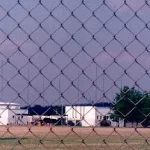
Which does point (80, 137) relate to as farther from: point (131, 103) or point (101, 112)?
point (131, 103)

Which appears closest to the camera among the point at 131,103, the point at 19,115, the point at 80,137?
the point at 131,103

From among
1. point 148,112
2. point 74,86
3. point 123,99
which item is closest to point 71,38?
point 74,86

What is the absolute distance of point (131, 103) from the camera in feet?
12.4

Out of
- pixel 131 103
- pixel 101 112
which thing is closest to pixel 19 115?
pixel 101 112

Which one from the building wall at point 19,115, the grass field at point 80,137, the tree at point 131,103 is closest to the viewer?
the building wall at point 19,115

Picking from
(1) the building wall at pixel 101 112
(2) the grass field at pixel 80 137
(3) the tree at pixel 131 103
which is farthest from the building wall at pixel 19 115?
(3) the tree at pixel 131 103

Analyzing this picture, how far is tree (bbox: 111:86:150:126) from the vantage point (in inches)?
146

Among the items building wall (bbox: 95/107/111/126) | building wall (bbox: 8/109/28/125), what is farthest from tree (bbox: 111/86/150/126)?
building wall (bbox: 8/109/28/125)

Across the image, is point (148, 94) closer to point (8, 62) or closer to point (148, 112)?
point (148, 112)

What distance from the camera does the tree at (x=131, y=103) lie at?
370cm

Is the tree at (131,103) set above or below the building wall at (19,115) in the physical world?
above

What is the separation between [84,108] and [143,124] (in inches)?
34.2

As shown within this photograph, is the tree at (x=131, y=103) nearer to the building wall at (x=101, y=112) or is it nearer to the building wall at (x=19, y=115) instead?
the building wall at (x=101, y=112)

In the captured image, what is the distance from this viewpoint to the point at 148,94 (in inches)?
147
